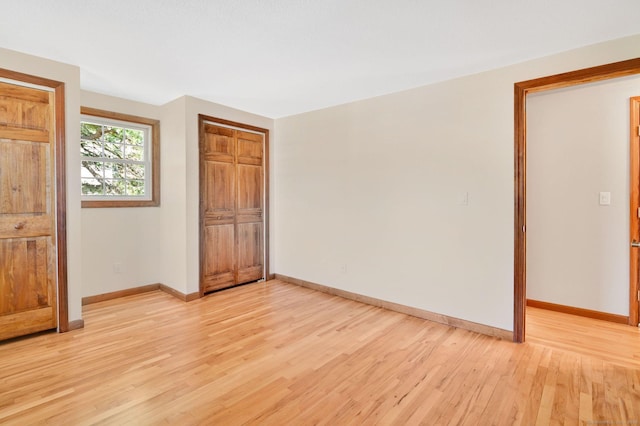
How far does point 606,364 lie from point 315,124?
145 inches

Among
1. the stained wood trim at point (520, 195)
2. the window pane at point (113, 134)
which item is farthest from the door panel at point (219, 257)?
the stained wood trim at point (520, 195)

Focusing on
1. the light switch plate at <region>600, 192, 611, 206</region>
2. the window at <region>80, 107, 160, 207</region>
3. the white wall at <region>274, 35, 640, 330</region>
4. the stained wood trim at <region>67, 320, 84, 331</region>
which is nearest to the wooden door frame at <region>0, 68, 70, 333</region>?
the stained wood trim at <region>67, 320, 84, 331</region>

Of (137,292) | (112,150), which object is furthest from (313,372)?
(112,150)

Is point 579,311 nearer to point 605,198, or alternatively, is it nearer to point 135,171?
point 605,198

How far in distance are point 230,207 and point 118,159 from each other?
4.70 ft

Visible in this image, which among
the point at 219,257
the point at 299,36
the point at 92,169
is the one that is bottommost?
the point at 219,257

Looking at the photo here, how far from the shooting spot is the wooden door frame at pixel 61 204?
2.80m

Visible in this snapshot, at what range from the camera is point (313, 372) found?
226cm

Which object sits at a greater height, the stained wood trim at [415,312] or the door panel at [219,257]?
the door panel at [219,257]

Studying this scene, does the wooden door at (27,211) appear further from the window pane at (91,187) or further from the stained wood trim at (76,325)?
the window pane at (91,187)

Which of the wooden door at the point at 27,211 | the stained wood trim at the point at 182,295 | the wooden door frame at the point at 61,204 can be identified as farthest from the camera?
the stained wood trim at the point at 182,295

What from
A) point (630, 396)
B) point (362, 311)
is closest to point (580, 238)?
point (630, 396)

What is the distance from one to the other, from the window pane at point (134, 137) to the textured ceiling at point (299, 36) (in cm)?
76

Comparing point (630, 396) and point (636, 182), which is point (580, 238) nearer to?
point (636, 182)
